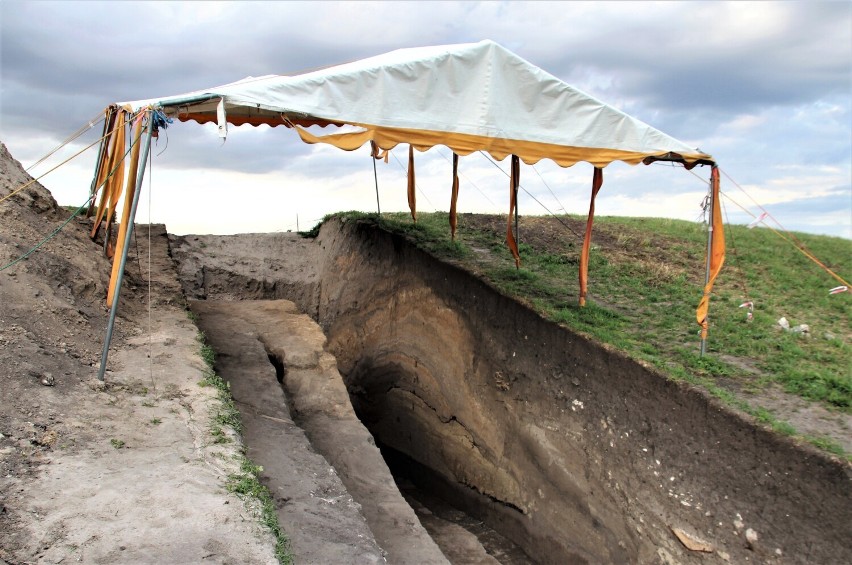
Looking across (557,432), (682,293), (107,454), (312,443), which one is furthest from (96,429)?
(682,293)

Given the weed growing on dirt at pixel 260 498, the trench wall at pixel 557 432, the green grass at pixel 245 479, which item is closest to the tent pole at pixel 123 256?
the green grass at pixel 245 479

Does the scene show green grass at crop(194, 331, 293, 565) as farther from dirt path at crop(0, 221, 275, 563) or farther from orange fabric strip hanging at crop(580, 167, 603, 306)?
orange fabric strip hanging at crop(580, 167, 603, 306)

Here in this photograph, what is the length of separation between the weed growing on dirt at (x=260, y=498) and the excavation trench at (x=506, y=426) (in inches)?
42.0

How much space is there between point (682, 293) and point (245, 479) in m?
7.55

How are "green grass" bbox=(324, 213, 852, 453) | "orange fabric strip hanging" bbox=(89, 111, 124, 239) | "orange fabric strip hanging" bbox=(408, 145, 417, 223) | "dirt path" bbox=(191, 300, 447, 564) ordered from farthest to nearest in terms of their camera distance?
"orange fabric strip hanging" bbox=(408, 145, 417, 223), "orange fabric strip hanging" bbox=(89, 111, 124, 239), "green grass" bbox=(324, 213, 852, 453), "dirt path" bbox=(191, 300, 447, 564)

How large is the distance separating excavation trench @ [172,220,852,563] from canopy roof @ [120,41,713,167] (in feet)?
7.58

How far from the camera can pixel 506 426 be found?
880 centimetres

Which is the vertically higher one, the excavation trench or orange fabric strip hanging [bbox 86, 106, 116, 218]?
orange fabric strip hanging [bbox 86, 106, 116, 218]

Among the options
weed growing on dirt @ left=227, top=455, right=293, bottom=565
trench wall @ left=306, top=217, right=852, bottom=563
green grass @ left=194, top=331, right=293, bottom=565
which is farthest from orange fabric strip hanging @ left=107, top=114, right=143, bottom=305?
trench wall @ left=306, top=217, right=852, bottom=563

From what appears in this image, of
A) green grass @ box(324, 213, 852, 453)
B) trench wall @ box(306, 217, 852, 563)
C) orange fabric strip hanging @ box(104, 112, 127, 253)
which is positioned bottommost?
trench wall @ box(306, 217, 852, 563)

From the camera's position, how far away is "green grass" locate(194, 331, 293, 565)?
447cm

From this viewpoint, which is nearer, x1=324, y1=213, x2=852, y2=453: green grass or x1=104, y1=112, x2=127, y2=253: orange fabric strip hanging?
x1=324, y1=213, x2=852, y2=453: green grass

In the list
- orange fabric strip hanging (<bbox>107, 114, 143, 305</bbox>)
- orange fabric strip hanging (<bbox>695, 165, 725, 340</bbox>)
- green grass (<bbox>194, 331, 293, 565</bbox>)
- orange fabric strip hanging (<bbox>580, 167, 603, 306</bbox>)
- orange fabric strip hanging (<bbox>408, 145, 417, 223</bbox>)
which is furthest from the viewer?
orange fabric strip hanging (<bbox>408, 145, 417, 223</bbox>)

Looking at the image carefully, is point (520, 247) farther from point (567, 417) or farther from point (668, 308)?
point (567, 417)
